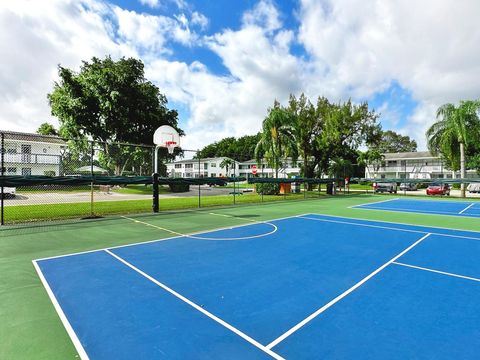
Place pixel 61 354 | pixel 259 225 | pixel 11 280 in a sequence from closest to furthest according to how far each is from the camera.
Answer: pixel 61 354, pixel 11 280, pixel 259 225

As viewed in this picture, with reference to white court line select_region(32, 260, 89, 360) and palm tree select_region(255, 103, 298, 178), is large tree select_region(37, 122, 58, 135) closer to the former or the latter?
palm tree select_region(255, 103, 298, 178)

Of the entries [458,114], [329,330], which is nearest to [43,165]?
[329,330]

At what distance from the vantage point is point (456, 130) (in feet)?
84.5

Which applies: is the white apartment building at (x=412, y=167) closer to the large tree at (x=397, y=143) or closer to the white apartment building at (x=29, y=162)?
the large tree at (x=397, y=143)

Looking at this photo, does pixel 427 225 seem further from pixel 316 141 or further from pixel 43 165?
pixel 316 141

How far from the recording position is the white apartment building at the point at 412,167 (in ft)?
170

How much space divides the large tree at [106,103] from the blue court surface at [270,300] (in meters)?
26.1

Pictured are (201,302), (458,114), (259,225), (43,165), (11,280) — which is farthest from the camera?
(458,114)

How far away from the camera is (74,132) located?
94.5 ft

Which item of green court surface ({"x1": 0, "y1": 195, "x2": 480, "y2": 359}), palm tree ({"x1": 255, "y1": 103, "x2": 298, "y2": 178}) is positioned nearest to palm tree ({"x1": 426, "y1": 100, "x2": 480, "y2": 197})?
palm tree ({"x1": 255, "y1": 103, "x2": 298, "y2": 178})

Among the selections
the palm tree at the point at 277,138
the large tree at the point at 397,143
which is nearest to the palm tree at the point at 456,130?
the palm tree at the point at 277,138

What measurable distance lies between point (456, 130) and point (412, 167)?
117ft

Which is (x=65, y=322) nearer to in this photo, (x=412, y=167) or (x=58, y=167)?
(x=58, y=167)

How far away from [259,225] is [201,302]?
6601 millimetres
